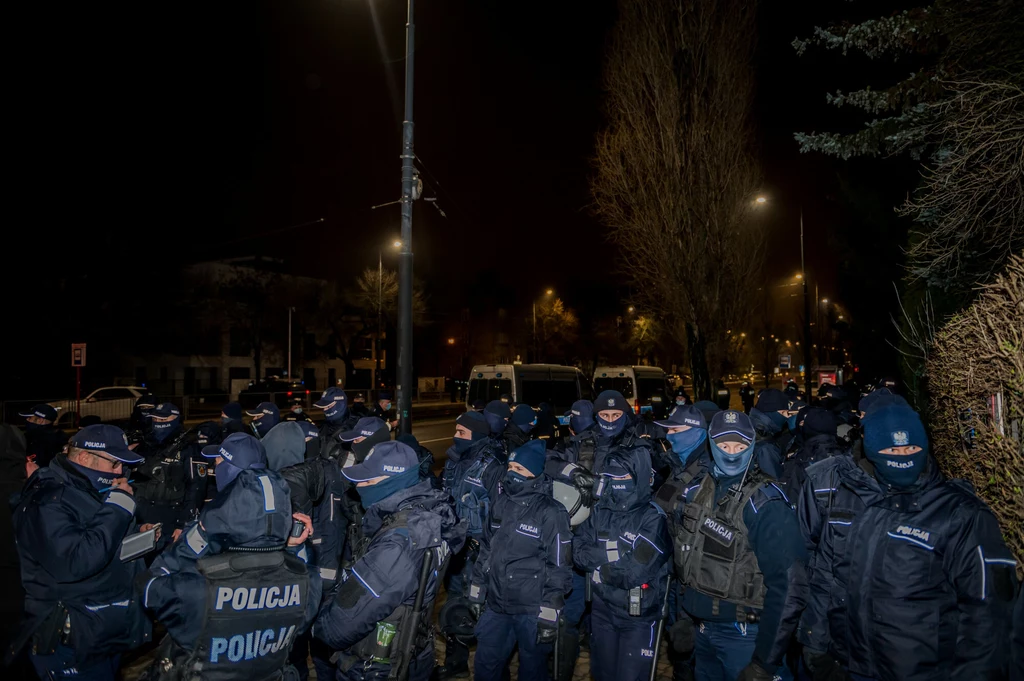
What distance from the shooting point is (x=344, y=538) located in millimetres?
5723

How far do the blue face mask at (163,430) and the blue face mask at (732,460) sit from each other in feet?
17.9

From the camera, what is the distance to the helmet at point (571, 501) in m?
4.47

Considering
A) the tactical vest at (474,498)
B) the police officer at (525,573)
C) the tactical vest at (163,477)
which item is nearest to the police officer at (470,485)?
the tactical vest at (474,498)

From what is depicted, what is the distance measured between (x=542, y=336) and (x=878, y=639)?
56.0 meters

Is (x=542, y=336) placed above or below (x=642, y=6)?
below

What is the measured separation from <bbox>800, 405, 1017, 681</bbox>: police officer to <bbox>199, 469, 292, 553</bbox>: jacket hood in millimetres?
2732

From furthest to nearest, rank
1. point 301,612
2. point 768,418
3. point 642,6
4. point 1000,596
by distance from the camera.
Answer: point 642,6 → point 768,418 → point 301,612 → point 1000,596

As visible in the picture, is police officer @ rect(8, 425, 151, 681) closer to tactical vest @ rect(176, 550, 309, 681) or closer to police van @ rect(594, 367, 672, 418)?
tactical vest @ rect(176, 550, 309, 681)

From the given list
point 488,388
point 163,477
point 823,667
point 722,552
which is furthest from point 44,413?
point 488,388

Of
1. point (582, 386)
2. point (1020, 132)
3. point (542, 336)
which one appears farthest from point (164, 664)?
point (542, 336)

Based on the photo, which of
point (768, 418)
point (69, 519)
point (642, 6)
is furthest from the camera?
point (642, 6)

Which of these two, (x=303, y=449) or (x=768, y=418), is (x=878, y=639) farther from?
(x=768, y=418)

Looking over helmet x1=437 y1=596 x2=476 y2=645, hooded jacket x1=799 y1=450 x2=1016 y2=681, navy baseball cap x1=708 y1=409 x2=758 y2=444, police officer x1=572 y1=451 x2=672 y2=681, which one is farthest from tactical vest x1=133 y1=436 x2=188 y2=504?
hooded jacket x1=799 y1=450 x2=1016 y2=681

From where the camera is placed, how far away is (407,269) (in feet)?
35.9
